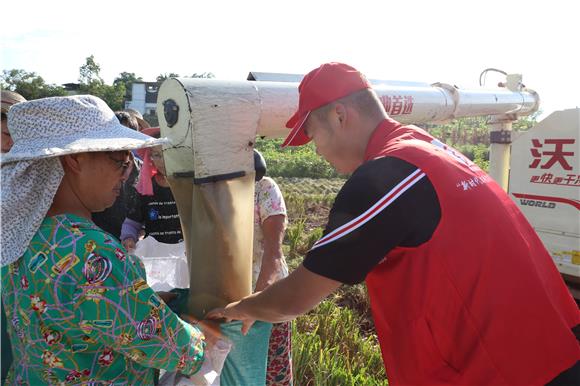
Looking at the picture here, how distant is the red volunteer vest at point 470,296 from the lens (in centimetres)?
128

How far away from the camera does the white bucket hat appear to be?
4.00 feet

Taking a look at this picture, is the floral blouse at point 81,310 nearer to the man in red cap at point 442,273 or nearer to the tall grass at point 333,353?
the man in red cap at point 442,273

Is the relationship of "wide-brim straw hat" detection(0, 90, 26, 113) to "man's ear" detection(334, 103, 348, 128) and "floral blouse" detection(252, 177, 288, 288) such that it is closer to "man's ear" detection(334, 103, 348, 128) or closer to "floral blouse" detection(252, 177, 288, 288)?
"floral blouse" detection(252, 177, 288, 288)

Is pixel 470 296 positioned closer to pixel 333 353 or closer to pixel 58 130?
pixel 58 130

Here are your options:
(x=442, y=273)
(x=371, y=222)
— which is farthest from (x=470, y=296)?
(x=371, y=222)

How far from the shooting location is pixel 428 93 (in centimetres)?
243

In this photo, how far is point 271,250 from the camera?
2.32 meters

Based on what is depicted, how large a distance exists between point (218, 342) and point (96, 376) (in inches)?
18.7

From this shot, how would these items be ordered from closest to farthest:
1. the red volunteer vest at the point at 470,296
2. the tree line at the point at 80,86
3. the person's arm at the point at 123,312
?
the person's arm at the point at 123,312
the red volunteer vest at the point at 470,296
the tree line at the point at 80,86

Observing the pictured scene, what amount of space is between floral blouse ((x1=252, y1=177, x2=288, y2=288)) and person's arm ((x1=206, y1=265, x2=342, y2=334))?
2.49ft

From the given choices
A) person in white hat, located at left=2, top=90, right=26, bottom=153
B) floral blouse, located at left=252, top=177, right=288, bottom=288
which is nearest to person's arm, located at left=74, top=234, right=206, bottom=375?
floral blouse, located at left=252, top=177, right=288, bottom=288

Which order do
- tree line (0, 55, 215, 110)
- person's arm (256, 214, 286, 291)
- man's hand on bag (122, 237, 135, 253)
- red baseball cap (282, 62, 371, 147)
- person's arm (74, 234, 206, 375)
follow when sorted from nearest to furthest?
person's arm (74, 234, 206, 375), red baseball cap (282, 62, 371, 147), person's arm (256, 214, 286, 291), man's hand on bag (122, 237, 135, 253), tree line (0, 55, 215, 110)

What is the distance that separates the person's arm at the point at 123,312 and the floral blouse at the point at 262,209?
3.53 feet

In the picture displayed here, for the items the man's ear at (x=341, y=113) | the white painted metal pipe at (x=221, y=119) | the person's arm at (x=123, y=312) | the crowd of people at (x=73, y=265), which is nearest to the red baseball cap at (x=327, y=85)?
the man's ear at (x=341, y=113)
